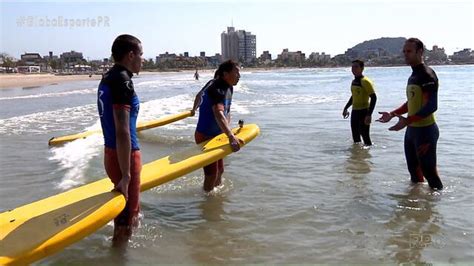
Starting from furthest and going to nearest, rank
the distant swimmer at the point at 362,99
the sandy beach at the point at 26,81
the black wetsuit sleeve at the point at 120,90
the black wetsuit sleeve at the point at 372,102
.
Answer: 1. the sandy beach at the point at 26,81
2. the distant swimmer at the point at 362,99
3. the black wetsuit sleeve at the point at 372,102
4. the black wetsuit sleeve at the point at 120,90

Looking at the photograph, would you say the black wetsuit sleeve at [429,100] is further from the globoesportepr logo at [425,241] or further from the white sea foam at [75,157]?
the white sea foam at [75,157]

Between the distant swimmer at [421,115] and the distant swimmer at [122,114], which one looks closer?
the distant swimmer at [122,114]

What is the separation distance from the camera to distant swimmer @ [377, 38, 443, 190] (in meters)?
5.01

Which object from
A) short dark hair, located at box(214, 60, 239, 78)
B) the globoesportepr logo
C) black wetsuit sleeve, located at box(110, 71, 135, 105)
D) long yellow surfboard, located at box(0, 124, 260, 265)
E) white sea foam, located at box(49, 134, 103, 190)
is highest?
short dark hair, located at box(214, 60, 239, 78)

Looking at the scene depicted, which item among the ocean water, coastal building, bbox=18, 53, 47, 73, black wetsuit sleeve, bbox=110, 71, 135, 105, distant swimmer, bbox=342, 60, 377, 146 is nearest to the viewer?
black wetsuit sleeve, bbox=110, 71, 135, 105

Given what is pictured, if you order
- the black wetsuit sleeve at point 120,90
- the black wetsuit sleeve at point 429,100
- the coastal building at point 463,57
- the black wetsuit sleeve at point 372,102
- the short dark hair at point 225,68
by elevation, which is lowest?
the black wetsuit sleeve at point 372,102

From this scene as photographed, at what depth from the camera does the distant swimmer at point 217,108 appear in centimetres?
502

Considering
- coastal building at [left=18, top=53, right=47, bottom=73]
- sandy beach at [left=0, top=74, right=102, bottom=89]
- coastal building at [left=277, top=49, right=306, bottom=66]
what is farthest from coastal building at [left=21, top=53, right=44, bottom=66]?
coastal building at [left=277, top=49, right=306, bottom=66]

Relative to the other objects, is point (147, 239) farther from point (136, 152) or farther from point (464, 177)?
point (464, 177)

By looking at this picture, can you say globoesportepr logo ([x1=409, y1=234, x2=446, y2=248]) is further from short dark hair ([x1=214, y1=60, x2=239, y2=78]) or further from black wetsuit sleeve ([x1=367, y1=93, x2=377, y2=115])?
black wetsuit sleeve ([x1=367, y1=93, x2=377, y2=115])

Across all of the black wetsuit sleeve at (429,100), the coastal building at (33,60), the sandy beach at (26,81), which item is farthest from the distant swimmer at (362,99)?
the coastal building at (33,60)

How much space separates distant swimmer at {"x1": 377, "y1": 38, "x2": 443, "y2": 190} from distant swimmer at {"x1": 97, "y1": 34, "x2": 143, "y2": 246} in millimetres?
2960

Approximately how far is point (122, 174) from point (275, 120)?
33.1ft

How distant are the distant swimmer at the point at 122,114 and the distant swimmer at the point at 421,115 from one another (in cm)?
296
